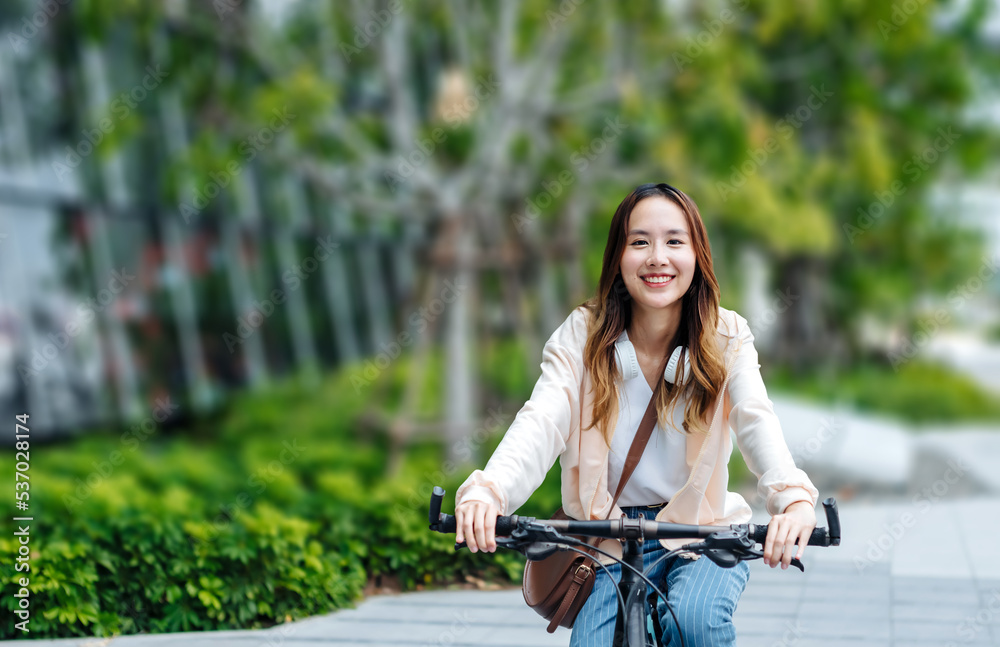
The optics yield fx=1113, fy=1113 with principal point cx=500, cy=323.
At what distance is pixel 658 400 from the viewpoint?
2.56 metres

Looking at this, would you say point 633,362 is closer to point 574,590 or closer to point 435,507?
point 574,590

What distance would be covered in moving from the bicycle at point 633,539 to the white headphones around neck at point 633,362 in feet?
1.45

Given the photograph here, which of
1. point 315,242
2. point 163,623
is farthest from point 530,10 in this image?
point 315,242

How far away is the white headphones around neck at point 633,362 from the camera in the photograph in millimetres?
2592

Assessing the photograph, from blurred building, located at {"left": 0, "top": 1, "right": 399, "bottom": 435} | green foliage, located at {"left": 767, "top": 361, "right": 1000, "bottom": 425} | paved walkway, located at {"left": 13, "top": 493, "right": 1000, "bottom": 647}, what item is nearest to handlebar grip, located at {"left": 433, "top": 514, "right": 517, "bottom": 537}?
paved walkway, located at {"left": 13, "top": 493, "right": 1000, "bottom": 647}

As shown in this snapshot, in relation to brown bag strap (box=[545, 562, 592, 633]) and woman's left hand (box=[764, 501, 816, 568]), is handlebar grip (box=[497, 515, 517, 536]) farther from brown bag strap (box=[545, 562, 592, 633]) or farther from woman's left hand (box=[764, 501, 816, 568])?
woman's left hand (box=[764, 501, 816, 568])

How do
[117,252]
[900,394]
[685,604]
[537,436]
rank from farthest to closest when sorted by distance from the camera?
[900,394]
[117,252]
[537,436]
[685,604]

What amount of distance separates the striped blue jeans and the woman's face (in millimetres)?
605

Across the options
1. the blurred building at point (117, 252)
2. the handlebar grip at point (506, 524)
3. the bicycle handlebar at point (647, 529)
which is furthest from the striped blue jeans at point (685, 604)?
the blurred building at point (117, 252)

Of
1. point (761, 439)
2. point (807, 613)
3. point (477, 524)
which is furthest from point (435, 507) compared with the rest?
point (807, 613)

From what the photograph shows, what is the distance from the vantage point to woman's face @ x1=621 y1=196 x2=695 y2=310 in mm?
2547

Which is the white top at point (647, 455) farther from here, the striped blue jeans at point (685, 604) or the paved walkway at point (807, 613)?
the paved walkway at point (807, 613)

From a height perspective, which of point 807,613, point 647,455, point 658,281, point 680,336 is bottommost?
point 807,613

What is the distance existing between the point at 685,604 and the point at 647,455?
39 cm
